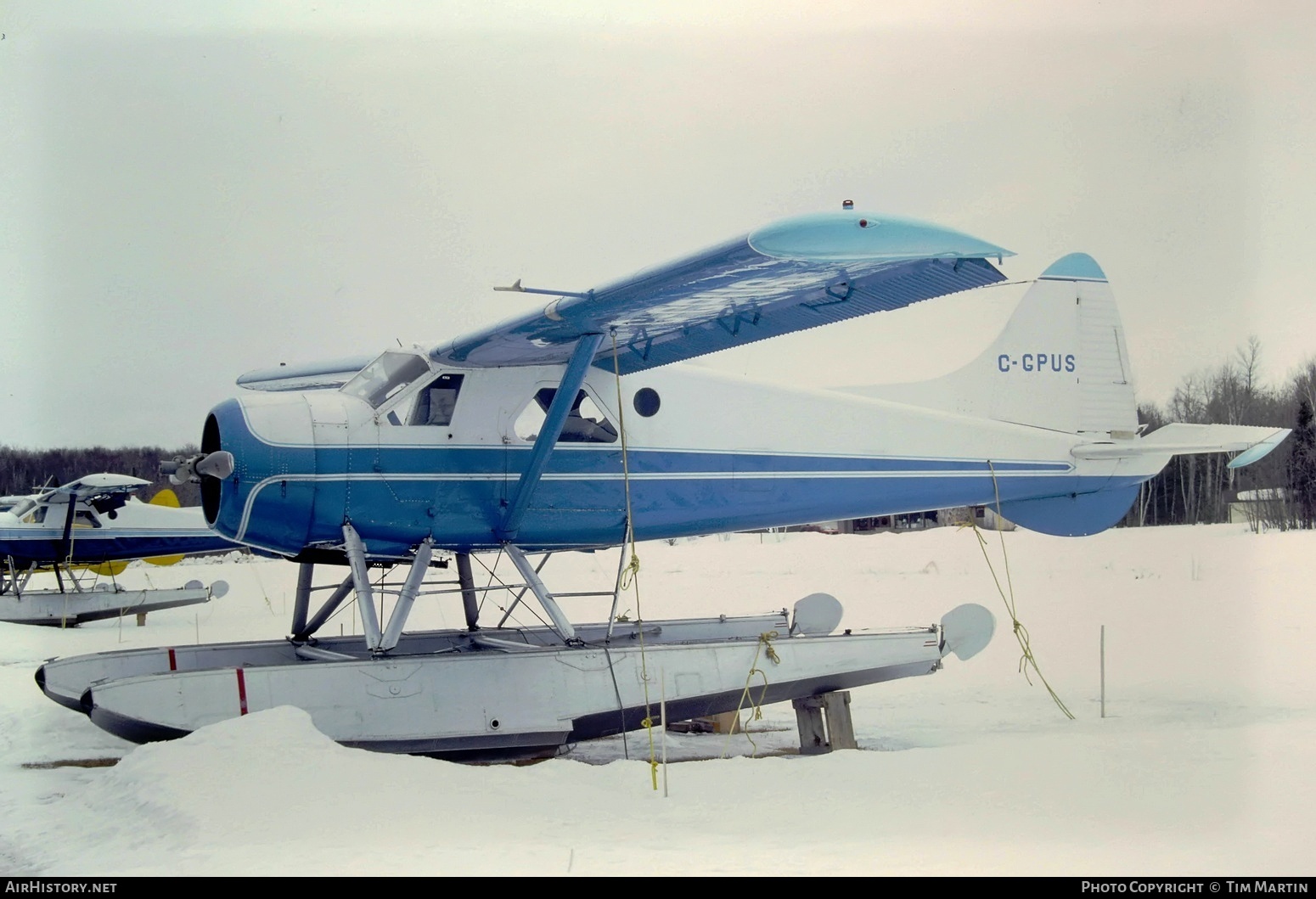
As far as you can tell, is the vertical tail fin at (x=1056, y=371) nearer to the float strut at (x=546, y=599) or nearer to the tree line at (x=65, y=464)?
the float strut at (x=546, y=599)

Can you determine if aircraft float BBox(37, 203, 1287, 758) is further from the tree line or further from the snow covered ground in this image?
the tree line

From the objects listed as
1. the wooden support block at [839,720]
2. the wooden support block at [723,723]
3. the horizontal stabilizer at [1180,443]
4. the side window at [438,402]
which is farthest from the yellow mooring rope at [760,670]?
the horizontal stabilizer at [1180,443]

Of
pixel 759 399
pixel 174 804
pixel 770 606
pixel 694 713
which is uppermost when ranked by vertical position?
pixel 759 399

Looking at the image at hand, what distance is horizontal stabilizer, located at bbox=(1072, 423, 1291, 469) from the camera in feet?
31.1

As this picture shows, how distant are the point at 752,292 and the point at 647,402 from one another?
5.89 ft

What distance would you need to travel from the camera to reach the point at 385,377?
782cm

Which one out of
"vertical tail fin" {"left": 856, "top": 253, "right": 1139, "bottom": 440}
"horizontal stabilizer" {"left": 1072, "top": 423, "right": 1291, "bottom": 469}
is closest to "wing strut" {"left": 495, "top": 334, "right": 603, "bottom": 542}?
"vertical tail fin" {"left": 856, "top": 253, "right": 1139, "bottom": 440}

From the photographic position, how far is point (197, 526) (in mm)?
20484

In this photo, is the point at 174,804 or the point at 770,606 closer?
the point at 174,804

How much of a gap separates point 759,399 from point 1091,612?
32.7 feet

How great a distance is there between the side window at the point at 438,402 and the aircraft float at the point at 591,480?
0.06ft

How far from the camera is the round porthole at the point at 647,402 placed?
8422 millimetres

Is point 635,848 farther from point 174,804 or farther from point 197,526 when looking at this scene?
point 197,526

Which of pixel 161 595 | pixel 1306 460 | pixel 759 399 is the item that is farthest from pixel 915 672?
pixel 1306 460
